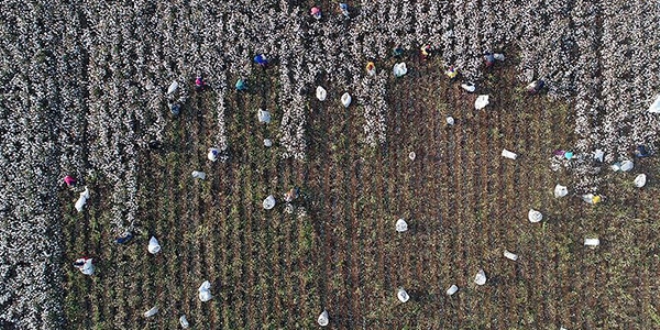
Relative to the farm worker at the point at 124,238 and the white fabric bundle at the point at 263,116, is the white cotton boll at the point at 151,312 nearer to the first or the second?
the farm worker at the point at 124,238

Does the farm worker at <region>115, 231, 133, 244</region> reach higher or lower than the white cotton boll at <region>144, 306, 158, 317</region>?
higher

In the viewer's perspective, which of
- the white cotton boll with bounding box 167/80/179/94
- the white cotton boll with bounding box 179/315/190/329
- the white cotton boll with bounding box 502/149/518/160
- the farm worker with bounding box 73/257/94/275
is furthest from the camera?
the white cotton boll with bounding box 502/149/518/160

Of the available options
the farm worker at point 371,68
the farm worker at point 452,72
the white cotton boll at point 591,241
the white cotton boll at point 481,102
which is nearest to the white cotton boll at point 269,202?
the farm worker at point 371,68

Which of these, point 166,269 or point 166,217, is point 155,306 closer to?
point 166,269

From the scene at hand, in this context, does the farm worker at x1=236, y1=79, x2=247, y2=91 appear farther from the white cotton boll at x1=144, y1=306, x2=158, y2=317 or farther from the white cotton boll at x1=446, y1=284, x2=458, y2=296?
the white cotton boll at x1=446, y1=284, x2=458, y2=296

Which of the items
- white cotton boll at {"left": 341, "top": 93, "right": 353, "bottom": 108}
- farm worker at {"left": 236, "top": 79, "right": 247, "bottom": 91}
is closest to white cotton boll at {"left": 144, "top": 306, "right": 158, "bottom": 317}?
farm worker at {"left": 236, "top": 79, "right": 247, "bottom": 91}

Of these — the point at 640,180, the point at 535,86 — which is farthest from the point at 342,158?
the point at 640,180
